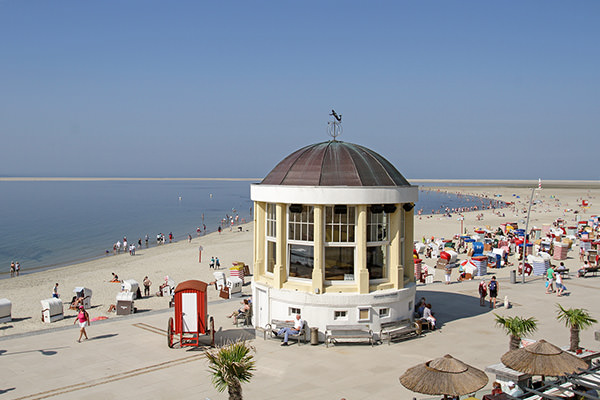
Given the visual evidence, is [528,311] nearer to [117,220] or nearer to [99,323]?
[99,323]

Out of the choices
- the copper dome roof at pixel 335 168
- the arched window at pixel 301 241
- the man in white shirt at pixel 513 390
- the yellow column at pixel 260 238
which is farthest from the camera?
the yellow column at pixel 260 238

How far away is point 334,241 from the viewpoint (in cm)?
1777

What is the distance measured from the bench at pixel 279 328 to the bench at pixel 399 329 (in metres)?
2.55

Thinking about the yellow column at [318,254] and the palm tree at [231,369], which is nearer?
the palm tree at [231,369]

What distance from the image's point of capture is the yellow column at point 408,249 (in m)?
19.5

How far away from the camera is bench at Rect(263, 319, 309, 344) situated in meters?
17.2

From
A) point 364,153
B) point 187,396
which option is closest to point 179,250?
point 364,153

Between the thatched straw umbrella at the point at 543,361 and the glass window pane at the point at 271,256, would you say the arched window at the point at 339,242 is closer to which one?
the glass window pane at the point at 271,256

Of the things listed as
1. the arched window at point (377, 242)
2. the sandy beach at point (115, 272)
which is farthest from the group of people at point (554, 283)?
the sandy beach at point (115, 272)

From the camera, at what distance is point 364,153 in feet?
63.6

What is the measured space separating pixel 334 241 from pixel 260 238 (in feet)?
10.1

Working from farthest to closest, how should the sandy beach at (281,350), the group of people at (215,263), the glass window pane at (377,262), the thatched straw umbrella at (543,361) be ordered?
the group of people at (215,263) → the glass window pane at (377,262) → the sandy beach at (281,350) → the thatched straw umbrella at (543,361)

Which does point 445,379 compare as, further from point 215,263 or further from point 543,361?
point 215,263

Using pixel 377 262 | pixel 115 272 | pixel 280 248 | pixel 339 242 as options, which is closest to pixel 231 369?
pixel 280 248
